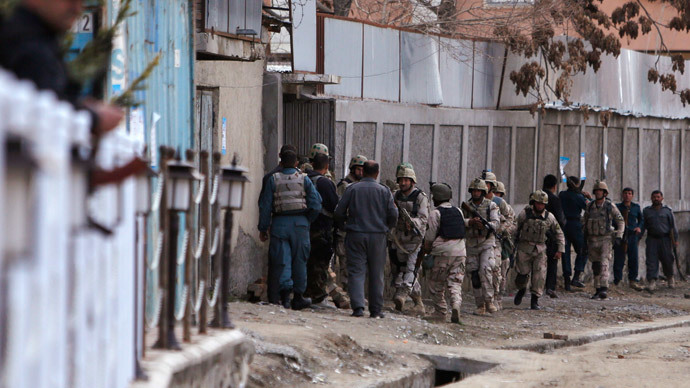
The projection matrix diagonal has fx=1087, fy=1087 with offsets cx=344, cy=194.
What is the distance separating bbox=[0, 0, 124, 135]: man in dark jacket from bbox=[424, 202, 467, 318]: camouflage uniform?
9.60 m

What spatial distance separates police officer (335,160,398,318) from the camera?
38.2 ft

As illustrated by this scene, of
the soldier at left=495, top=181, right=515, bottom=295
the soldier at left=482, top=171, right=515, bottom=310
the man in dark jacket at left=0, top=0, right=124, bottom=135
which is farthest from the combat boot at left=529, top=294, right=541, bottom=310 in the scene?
the man in dark jacket at left=0, top=0, right=124, bottom=135

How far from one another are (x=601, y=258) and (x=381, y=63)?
4956 mm

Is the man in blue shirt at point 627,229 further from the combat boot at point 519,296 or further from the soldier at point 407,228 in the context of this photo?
the soldier at point 407,228

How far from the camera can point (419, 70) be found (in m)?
15.7

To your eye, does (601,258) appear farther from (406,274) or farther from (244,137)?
(244,137)

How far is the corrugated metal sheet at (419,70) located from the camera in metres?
15.5

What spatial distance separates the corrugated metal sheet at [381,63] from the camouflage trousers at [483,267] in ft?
8.75

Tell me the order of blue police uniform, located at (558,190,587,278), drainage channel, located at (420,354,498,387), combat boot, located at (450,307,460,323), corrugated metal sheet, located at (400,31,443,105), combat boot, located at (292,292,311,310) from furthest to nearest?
blue police uniform, located at (558,190,587,278) < corrugated metal sheet, located at (400,31,443,105) < combat boot, located at (450,307,460,323) < combat boot, located at (292,292,311,310) < drainage channel, located at (420,354,498,387)

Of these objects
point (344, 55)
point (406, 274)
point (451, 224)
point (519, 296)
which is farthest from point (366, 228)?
point (519, 296)

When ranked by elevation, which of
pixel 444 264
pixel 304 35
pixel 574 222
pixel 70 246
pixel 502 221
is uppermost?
pixel 304 35

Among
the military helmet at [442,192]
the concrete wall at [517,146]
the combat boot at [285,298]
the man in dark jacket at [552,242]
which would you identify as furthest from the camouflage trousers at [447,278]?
the man in dark jacket at [552,242]

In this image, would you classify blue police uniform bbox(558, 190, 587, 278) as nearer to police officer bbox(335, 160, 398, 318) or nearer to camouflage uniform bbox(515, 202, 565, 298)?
camouflage uniform bbox(515, 202, 565, 298)

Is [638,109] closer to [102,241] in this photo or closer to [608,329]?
[608,329]
